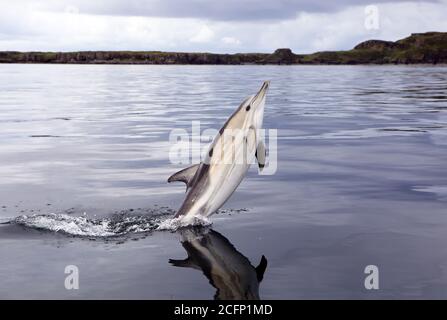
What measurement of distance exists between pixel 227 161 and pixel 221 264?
2.62 metres

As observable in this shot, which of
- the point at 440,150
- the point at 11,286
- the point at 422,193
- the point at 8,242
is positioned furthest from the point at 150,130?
the point at 11,286

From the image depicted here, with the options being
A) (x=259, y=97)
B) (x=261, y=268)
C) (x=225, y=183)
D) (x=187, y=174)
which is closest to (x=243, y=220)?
(x=225, y=183)

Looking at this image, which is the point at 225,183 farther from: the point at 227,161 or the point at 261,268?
the point at 261,268

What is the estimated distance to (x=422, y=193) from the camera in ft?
57.7

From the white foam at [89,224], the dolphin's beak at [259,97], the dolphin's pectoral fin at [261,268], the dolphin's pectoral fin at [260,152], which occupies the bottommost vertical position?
the dolphin's pectoral fin at [261,268]

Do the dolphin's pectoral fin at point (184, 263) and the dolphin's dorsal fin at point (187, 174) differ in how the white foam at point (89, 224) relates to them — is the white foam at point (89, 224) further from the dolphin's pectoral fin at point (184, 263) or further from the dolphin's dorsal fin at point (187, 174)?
the dolphin's pectoral fin at point (184, 263)

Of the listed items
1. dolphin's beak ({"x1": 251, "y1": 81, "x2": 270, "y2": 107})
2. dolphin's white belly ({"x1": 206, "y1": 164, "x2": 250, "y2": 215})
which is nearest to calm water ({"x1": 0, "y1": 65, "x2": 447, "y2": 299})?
dolphin's white belly ({"x1": 206, "y1": 164, "x2": 250, "y2": 215})

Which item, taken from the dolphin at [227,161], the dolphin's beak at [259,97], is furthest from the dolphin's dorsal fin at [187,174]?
the dolphin's beak at [259,97]

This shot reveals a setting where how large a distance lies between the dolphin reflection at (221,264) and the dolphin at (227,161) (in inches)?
28.2

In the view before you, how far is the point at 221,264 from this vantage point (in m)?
11.4

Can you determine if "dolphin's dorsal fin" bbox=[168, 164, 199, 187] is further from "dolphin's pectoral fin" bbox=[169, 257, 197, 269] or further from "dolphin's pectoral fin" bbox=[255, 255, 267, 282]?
"dolphin's pectoral fin" bbox=[255, 255, 267, 282]

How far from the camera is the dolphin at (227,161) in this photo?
13.3 m

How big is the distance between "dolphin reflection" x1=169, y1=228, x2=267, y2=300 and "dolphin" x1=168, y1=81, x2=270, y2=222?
2.35 feet

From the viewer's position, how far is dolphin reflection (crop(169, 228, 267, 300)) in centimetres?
1008
